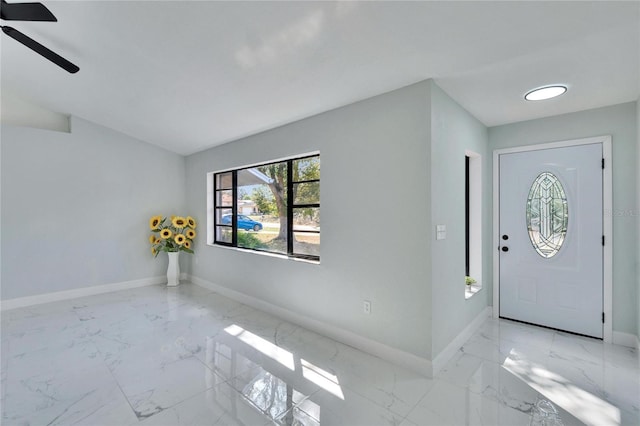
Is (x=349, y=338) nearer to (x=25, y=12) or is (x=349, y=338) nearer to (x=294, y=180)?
(x=294, y=180)

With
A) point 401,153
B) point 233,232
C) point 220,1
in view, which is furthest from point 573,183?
point 233,232

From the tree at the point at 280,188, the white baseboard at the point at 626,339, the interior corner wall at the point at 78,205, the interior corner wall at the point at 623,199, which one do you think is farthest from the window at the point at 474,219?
the interior corner wall at the point at 78,205

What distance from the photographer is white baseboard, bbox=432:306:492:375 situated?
2.24 m

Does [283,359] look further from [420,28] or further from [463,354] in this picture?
[420,28]

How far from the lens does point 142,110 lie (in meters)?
3.62

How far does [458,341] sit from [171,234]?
450cm

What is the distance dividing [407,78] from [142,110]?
330 centimetres

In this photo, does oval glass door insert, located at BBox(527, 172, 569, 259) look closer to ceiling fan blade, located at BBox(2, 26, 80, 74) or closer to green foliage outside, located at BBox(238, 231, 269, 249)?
green foliage outside, located at BBox(238, 231, 269, 249)

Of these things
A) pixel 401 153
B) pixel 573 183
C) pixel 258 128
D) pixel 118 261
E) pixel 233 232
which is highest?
pixel 258 128

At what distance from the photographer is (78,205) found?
4.27 meters

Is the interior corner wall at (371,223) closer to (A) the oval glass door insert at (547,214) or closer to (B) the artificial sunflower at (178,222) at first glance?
(A) the oval glass door insert at (547,214)

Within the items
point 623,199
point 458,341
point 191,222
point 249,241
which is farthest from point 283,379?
point 191,222

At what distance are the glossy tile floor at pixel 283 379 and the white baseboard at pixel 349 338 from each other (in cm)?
6

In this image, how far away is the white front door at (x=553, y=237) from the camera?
109 inches
